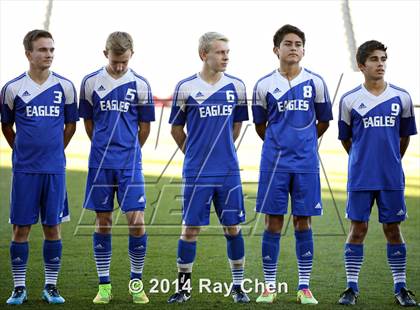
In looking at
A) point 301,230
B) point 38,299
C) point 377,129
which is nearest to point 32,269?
point 38,299

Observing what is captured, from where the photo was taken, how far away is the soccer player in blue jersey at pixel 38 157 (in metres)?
5.52

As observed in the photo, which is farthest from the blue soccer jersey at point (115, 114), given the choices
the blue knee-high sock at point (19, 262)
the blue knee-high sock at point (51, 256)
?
the blue knee-high sock at point (19, 262)

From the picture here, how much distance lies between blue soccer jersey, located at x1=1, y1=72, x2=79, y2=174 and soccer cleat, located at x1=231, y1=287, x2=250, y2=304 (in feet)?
3.95

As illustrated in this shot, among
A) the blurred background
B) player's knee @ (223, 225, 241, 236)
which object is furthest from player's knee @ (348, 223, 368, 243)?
the blurred background

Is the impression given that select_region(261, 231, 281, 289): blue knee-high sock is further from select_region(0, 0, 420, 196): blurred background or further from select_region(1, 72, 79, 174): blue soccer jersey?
select_region(0, 0, 420, 196): blurred background

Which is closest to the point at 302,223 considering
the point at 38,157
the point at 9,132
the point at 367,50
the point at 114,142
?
the point at 367,50

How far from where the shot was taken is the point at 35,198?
5535mm

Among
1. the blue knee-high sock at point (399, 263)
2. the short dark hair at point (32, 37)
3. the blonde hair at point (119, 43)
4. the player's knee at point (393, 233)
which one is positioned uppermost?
the short dark hair at point (32, 37)

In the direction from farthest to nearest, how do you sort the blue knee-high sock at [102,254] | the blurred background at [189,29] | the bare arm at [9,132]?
the blurred background at [189,29] → the bare arm at [9,132] → the blue knee-high sock at [102,254]

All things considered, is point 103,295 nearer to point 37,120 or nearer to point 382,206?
point 37,120

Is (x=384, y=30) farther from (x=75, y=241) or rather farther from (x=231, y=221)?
(x=231, y=221)

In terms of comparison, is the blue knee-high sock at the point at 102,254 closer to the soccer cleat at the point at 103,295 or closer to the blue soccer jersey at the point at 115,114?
the soccer cleat at the point at 103,295

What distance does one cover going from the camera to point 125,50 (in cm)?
547

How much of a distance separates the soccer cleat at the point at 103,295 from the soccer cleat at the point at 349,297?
1.30 metres
